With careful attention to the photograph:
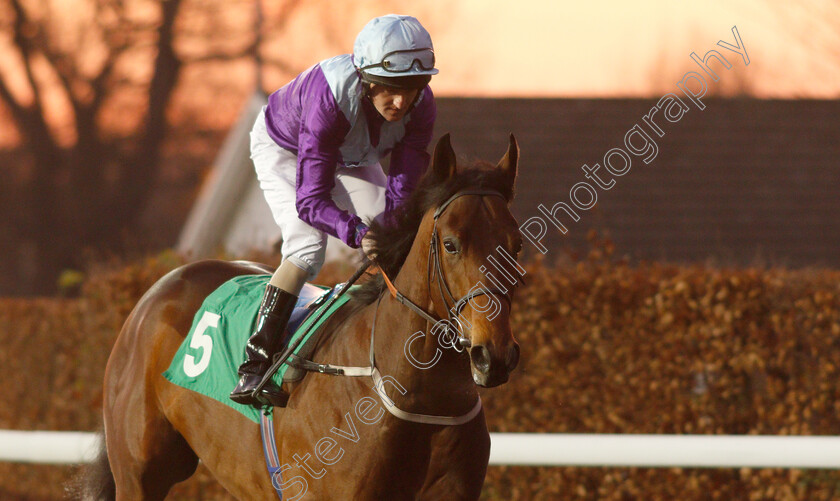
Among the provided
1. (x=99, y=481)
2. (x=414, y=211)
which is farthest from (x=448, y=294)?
(x=99, y=481)

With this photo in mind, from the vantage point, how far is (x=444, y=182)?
279 centimetres

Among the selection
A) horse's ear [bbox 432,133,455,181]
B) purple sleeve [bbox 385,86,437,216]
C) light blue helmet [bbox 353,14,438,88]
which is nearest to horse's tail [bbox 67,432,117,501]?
purple sleeve [bbox 385,86,437,216]

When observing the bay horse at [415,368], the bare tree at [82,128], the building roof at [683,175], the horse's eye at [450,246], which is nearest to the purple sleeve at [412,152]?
the bay horse at [415,368]

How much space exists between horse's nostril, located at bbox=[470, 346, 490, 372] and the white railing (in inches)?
94.6

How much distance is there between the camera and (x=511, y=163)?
9.45 ft

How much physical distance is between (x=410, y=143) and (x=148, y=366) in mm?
1516

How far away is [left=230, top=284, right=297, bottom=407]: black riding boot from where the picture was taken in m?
3.26

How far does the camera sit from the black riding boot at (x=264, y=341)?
326 centimetres

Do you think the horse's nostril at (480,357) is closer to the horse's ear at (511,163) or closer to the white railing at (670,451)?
the horse's ear at (511,163)

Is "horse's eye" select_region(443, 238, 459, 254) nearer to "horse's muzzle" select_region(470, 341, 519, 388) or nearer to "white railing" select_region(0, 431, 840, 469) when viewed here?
"horse's muzzle" select_region(470, 341, 519, 388)

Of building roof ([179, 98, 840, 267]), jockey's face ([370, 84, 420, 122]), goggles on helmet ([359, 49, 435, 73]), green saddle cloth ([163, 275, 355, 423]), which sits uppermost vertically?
goggles on helmet ([359, 49, 435, 73])

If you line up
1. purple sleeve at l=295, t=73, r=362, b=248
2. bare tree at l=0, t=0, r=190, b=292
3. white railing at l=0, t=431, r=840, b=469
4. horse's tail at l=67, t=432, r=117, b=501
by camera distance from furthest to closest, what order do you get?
bare tree at l=0, t=0, r=190, b=292
white railing at l=0, t=431, r=840, b=469
horse's tail at l=67, t=432, r=117, b=501
purple sleeve at l=295, t=73, r=362, b=248

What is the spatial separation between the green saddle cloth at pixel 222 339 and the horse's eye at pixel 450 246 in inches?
30.8

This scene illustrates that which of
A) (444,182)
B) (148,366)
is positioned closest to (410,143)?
(444,182)
